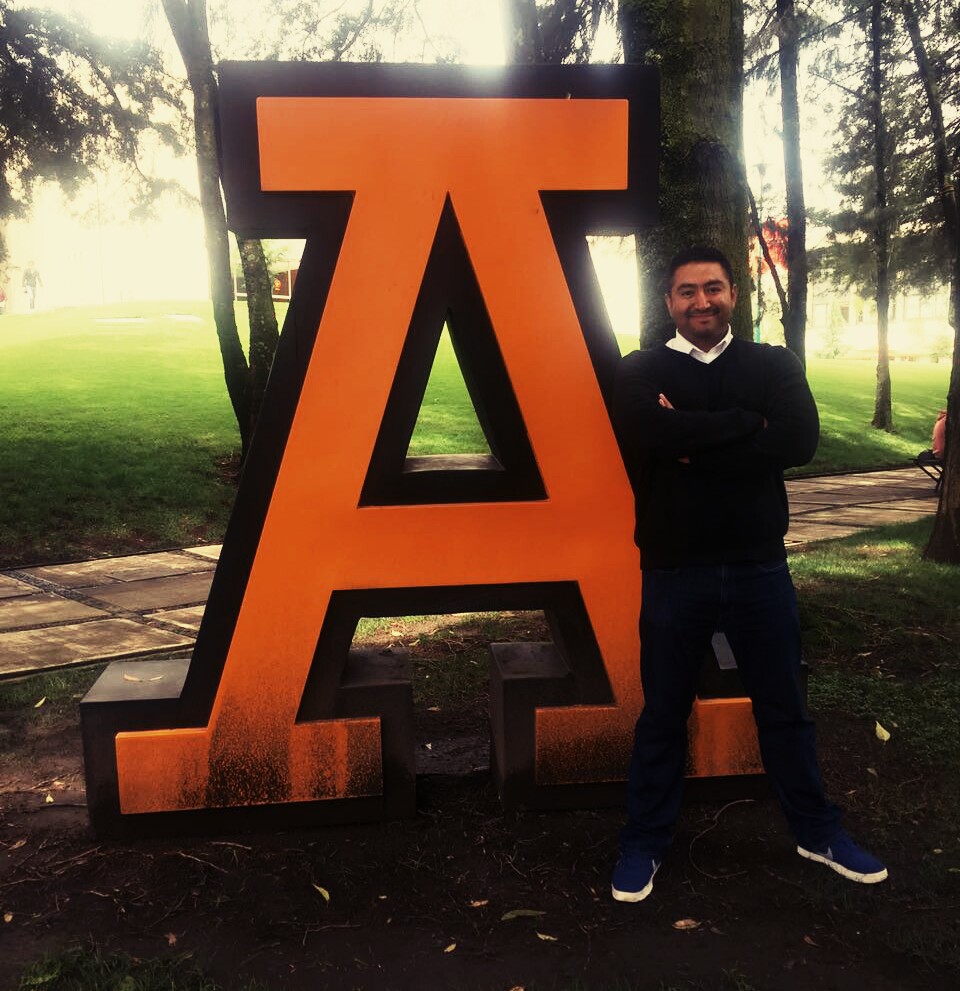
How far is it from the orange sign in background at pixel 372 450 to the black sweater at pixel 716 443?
0.49 m

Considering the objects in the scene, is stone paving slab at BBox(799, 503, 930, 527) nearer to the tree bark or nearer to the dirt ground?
the tree bark

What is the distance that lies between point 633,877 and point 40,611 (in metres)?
4.75

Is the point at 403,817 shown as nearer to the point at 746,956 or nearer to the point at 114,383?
the point at 746,956

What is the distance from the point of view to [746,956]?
8.48 feet

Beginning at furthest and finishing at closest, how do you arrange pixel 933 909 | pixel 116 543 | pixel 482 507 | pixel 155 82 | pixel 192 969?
pixel 155 82, pixel 116 543, pixel 482 507, pixel 933 909, pixel 192 969

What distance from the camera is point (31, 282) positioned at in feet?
119

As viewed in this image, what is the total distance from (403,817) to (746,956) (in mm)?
1319

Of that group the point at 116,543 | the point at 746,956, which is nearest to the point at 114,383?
the point at 116,543

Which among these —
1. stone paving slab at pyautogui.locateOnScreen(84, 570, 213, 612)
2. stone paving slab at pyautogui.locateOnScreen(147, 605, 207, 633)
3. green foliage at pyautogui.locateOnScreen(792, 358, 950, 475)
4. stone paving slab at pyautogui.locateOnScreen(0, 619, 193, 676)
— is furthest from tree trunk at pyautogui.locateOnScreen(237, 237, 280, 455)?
green foliage at pyautogui.locateOnScreen(792, 358, 950, 475)

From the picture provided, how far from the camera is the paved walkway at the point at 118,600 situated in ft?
17.6

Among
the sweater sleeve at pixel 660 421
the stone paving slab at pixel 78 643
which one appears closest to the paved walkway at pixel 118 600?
the stone paving slab at pixel 78 643

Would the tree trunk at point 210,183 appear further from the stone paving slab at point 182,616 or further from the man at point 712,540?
the man at point 712,540

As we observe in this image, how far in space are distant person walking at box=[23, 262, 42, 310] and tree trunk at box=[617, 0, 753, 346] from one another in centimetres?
3496

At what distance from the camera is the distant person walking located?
35.4 meters
